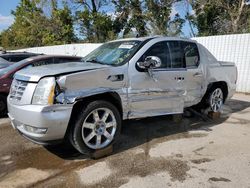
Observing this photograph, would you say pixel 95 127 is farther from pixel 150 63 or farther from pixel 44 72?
pixel 150 63

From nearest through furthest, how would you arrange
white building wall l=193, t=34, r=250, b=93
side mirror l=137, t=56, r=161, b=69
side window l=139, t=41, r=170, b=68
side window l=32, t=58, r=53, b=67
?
side mirror l=137, t=56, r=161, b=69 → side window l=139, t=41, r=170, b=68 → side window l=32, t=58, r=53, b=67 → white building wall l=193, t=34, r=250, b=93

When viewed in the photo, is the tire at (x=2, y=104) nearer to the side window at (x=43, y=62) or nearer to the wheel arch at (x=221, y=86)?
the side window at (x=43, y=62)

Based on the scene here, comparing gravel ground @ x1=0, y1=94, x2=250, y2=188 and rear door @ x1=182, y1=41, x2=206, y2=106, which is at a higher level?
rear door @ x1=182, y1=41, x2=206, y2=106

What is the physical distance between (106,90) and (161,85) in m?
1.17

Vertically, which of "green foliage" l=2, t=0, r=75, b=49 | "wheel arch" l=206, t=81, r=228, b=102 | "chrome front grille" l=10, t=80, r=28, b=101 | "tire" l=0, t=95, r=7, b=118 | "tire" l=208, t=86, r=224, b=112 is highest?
"green foliage" l=2, t=0, r=75, b=49

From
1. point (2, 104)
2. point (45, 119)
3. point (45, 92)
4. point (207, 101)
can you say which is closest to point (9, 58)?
point (2, 104)

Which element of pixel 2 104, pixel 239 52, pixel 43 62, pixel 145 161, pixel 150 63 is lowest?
pixel 145 161

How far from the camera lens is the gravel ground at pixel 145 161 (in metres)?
3.65

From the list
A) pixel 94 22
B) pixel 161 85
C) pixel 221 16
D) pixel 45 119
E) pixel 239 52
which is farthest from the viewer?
pixel 94 22

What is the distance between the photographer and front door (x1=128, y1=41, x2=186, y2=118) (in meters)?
4.71

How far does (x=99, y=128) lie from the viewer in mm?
4359

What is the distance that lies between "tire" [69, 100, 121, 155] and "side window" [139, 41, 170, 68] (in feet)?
4.25

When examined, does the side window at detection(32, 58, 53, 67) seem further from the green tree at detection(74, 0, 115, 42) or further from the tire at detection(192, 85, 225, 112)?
the green tree at detection(74, 0, 115, 42)

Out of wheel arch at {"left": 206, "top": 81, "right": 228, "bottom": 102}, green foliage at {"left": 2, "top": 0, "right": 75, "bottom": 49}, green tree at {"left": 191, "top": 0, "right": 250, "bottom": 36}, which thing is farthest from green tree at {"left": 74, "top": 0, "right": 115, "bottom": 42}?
wheel arch at {"left": 206, "top": 81, "right": 228, "bottom": 102}
